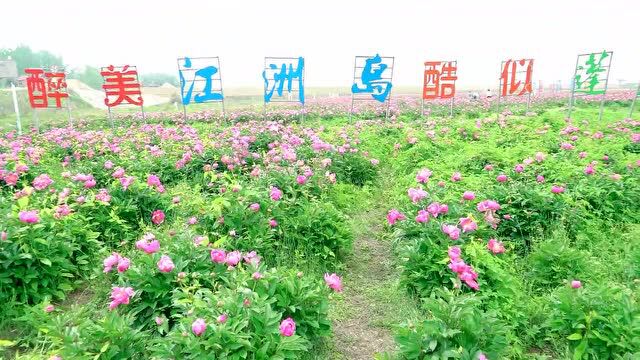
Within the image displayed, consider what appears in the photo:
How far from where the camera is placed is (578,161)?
4.91 m

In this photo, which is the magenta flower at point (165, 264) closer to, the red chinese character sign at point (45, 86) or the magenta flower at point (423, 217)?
the magenta flower at point (423, 217)

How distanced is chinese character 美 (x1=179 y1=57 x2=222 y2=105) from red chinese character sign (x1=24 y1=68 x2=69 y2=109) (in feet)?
9.37

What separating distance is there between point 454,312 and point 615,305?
0.93 m

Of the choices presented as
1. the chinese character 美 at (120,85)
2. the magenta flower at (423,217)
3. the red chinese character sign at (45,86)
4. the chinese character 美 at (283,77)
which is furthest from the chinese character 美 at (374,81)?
the magenta flower at (423,217)

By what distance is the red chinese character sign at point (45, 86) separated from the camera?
10016 millimetres

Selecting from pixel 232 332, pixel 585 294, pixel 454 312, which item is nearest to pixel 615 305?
pixel 585 294

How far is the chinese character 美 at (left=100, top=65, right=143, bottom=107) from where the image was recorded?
9977mm

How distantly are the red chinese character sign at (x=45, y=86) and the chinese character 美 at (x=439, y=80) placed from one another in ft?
30.4

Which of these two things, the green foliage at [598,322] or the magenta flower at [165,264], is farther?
the magenta flower at [165,264]

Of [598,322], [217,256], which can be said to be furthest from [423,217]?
[217,256]

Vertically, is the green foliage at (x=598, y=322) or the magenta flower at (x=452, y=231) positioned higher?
the magenta flower at (x=452, y=231)

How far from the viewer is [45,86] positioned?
402 inches

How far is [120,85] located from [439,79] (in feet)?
27.4

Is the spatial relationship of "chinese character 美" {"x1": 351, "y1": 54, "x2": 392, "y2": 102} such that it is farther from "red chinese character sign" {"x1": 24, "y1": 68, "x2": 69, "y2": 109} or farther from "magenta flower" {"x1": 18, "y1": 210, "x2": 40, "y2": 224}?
"magenta flower" {"x1": 18, "y1": 210, "x2": 40, "y2": 224}
